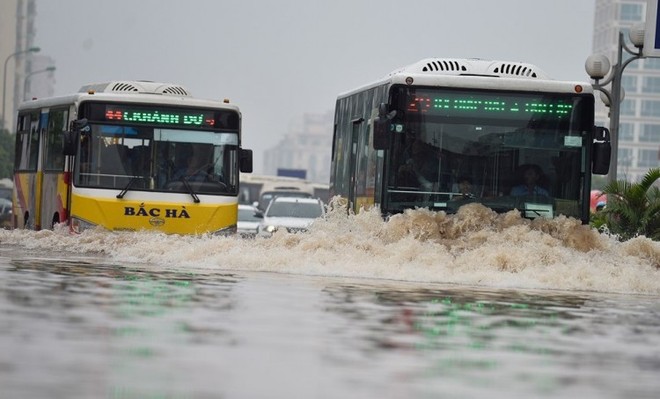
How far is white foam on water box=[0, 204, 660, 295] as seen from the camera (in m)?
22.7

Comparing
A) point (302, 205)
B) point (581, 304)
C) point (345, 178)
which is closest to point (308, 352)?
point (581, 304)

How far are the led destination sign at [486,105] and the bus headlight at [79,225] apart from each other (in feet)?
22.0

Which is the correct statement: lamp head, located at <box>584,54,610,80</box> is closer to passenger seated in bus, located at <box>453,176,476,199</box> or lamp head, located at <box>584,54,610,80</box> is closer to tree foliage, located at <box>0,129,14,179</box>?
passenger seated in bus, located at <box>453,176,476,199</box>

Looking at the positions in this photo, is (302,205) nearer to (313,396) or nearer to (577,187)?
(577,187)

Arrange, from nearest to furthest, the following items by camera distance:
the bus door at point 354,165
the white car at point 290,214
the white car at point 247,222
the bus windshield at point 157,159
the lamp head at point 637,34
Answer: the bus door at point 354,165, the bus windshield at point 157,159, the lamp head at point 637,34, the white car at point 290,214, the white car at point 247,222

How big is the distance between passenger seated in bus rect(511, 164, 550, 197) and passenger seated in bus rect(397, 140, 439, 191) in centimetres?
119

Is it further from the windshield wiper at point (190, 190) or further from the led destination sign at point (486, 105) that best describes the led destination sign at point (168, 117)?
the led destination sign at point (486, 105)

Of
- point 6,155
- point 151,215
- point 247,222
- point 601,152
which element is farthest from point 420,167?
point 6,155

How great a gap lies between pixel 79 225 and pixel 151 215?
3.90ft

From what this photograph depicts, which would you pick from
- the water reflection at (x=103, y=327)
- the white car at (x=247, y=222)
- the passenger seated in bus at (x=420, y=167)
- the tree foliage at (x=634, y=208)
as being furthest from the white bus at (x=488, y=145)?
the white car at (x=247, y=222)

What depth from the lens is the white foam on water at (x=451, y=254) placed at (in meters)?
22.7

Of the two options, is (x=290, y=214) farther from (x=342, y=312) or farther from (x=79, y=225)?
(x=342, y=312)

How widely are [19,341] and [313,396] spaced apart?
9.55ft

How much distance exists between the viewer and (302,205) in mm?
44812
